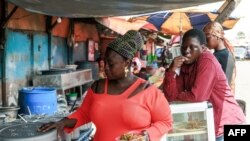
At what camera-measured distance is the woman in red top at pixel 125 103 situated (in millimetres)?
2162

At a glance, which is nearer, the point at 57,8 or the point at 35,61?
the point at 57,8

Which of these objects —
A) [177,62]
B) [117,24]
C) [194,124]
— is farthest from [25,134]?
[117,24]

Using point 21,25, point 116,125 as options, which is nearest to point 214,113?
point 116,125

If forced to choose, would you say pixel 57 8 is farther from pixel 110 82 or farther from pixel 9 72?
pixel 110 82

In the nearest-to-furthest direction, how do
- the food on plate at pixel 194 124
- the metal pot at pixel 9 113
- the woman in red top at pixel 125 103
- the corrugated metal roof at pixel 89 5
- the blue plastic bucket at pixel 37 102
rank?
the woman in red top at pixel 125 103, the food on plate at pixel 194 124, the metal pot at pixel 9 113, the blue plastic bucket at pixel 37 102, the corrugated metal roof at pixel 89 5

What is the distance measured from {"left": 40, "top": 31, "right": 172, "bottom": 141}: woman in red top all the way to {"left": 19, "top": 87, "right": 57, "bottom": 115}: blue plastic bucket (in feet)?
6.34

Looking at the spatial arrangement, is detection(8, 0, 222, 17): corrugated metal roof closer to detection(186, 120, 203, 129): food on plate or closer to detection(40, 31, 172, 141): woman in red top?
detection(186, 120, 203, 129): food on plate

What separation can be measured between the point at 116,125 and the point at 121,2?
8.41 feet

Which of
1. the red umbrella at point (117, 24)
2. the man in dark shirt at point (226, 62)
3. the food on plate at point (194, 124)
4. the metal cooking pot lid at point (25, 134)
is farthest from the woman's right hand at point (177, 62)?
the red umbrella at point (117, 24)

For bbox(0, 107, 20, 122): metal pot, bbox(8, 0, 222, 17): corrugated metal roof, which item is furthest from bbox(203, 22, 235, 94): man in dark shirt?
bbox(0, 107, 20, 122): metal pot

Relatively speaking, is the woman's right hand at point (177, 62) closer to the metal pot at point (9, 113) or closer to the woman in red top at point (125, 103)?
the woman in red top at point (125, 103)

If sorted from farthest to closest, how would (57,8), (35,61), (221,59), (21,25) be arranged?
(35,61)
(21,25)
(57,8)
(221,59)

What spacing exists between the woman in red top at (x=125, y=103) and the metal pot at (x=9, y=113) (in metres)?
1.63

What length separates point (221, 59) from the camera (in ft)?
11.3
